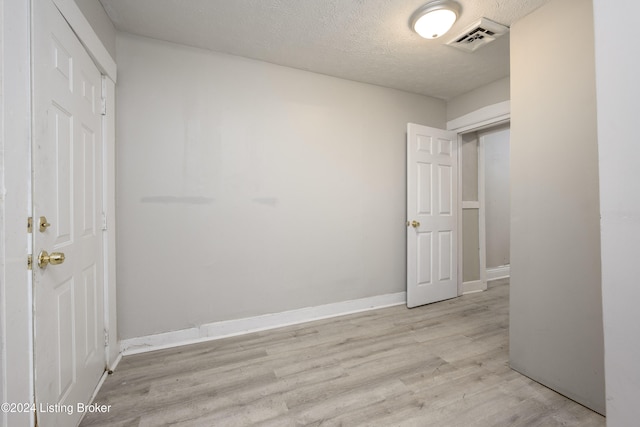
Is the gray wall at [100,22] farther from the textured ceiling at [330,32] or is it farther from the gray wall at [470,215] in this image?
the gray wall at [470,215]

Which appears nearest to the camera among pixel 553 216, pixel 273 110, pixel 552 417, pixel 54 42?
pixel 54 42

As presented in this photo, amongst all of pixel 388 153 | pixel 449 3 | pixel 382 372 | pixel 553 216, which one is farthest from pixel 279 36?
pixel 382 372

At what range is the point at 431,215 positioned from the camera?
317 centimetres

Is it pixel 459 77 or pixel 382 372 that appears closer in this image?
pixel 382 372

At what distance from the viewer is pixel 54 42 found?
120cm

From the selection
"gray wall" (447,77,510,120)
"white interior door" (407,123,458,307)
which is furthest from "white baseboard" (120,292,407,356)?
"gray wall" (447,77,510,120)

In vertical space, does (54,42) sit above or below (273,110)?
below

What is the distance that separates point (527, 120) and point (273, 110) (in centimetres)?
206

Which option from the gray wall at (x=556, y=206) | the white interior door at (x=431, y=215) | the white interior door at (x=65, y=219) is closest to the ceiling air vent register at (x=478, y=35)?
the gray wall at (x=556, y=206)

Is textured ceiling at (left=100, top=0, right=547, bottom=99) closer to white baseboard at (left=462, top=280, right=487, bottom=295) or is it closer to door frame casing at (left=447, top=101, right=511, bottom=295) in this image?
door frame casing at (left=447, top=101, right=511, bottom=295)

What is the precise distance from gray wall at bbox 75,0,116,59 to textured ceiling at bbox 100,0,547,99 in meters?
0.06

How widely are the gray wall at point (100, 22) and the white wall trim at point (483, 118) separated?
3.58 meters

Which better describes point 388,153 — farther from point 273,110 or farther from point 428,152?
point 273,110

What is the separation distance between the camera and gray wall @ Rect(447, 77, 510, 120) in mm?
2840
